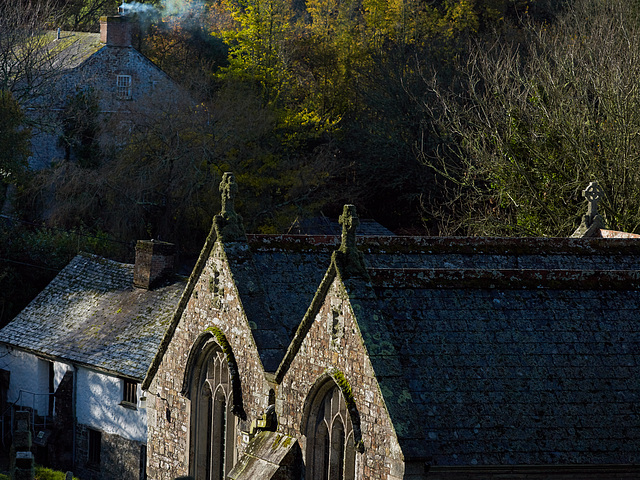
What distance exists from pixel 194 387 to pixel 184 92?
3498 cm

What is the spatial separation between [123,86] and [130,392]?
25451 millimetres

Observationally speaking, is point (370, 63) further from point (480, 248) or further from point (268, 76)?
point (480, 248)

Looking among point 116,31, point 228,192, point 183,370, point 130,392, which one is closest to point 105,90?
point 116,31

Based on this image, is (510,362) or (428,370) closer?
(428,370)

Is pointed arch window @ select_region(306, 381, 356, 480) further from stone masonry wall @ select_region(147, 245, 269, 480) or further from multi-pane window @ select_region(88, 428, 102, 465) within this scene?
multi-pane window @ select_region(88, 428, 102, 465)

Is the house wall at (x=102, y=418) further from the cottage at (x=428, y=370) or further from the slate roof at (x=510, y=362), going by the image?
the slate roof at (x=510, y=362)

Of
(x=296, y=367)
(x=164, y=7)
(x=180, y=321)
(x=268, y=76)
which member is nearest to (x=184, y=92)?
(x=268, y=76)

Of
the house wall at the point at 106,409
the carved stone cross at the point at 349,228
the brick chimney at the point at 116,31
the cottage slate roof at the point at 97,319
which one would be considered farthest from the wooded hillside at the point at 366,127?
the carved stone cross at the point at 349,228

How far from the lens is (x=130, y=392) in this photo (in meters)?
30.5

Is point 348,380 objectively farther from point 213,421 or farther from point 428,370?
point 213,421

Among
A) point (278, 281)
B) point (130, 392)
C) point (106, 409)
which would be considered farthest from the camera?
point (106, 409)

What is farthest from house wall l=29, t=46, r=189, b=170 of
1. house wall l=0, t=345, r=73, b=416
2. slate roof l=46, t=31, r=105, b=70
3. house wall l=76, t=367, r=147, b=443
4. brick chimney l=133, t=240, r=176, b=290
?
house wall l=76, t=367, r=147, b=443

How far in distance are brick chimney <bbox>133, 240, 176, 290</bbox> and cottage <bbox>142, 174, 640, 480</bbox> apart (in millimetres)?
17320

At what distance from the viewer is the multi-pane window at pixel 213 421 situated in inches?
649
